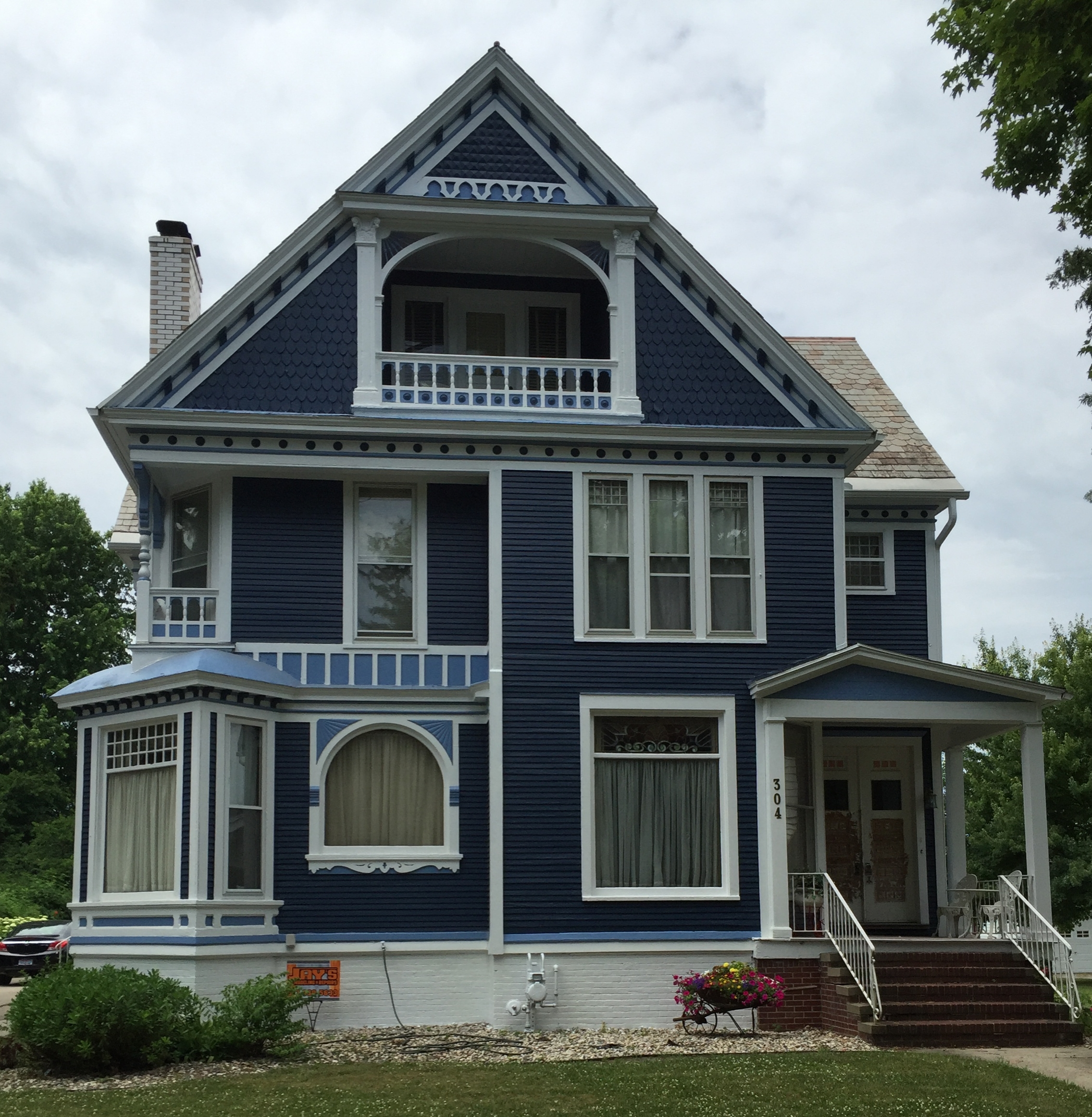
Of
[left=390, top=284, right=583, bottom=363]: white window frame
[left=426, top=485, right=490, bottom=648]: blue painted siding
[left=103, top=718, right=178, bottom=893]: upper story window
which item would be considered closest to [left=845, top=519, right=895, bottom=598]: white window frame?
[left=390, top=284, right=583, bottom=363]: white window frame

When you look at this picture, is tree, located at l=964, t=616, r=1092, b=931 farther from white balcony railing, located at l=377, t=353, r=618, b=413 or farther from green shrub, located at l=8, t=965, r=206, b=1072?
green shrub, located at l=8, t=965, r=206, b=1072

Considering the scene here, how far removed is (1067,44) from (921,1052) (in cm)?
950

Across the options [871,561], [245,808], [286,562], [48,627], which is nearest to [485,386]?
[286,562]

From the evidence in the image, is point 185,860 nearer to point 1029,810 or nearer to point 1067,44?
point 1029,810

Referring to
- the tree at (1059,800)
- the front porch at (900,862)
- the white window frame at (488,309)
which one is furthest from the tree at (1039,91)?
the tree at (1059,800)

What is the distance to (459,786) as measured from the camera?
1873 cm

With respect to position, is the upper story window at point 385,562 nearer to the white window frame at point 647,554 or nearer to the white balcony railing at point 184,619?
the white balcony railing at point 184,619

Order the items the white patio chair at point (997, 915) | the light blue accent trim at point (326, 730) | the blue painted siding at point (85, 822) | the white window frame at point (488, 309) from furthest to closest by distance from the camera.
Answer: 1. the white window frame at point (488, 309)
2. the light blue accent trim at point (326, 730)
3. the blue painted siding at point (85, 822)
4. the white patio chair at point (997, 915)

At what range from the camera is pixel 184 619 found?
18.9 metres

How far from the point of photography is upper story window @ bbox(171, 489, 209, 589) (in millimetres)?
19391

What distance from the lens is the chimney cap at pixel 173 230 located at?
71.9 feet

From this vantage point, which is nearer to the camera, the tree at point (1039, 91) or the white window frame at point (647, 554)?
the tree at point (1039, 91)

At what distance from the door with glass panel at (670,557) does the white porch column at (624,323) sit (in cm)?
109

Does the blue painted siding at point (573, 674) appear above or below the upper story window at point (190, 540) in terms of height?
below
